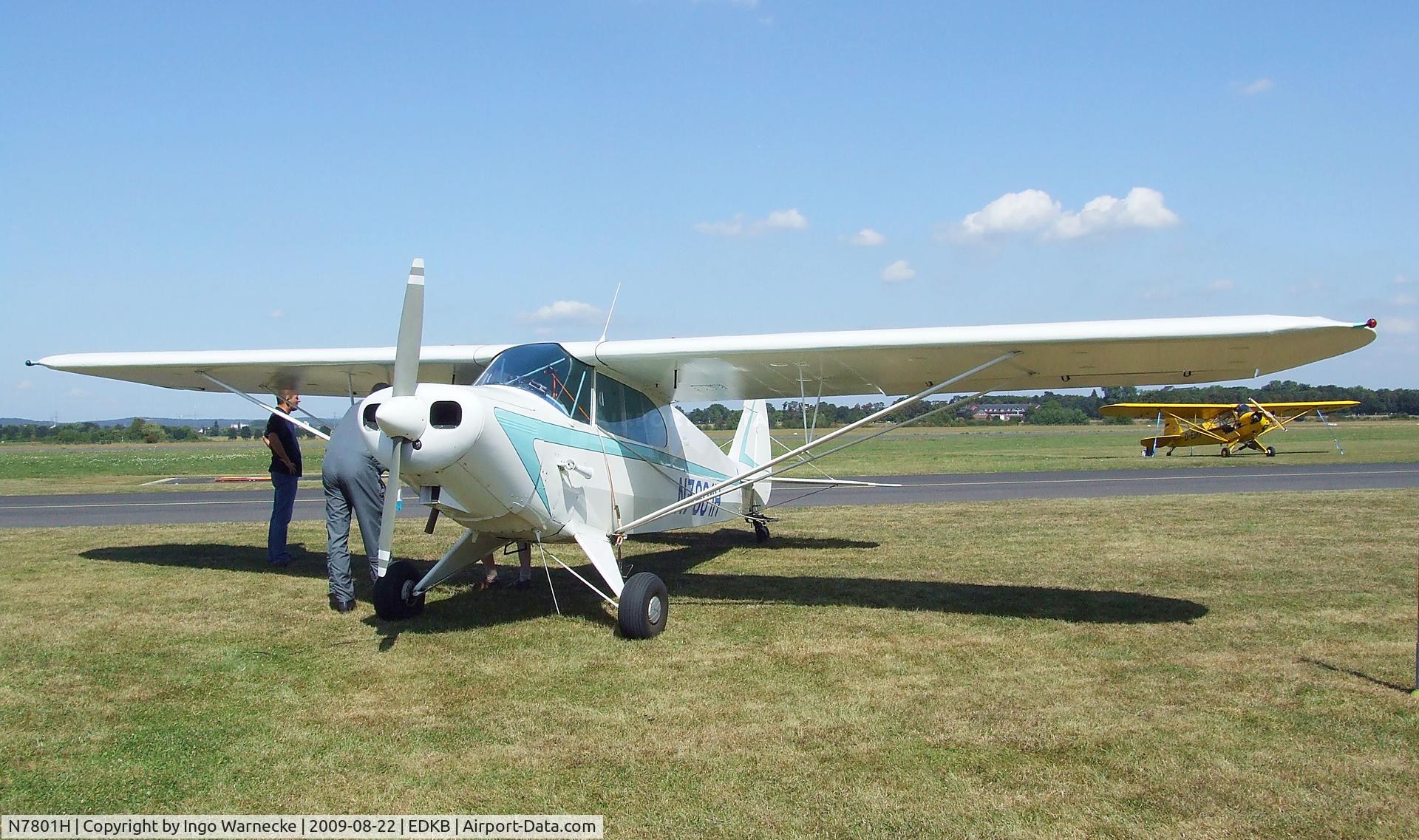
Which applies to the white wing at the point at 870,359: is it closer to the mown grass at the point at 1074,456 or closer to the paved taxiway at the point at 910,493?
the paved taxiway at the point at 910,493

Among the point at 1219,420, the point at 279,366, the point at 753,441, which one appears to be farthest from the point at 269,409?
the point at 1219,420

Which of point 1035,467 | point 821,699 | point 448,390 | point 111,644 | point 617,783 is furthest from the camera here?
point 1035,467

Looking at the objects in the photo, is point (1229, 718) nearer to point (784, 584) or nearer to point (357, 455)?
point (784, 584)

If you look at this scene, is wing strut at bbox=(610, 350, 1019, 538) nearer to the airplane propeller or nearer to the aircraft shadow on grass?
the aircraft shadow on grass

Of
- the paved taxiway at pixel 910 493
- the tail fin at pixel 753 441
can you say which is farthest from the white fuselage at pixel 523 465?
the paved taxiway at pixel 910 493

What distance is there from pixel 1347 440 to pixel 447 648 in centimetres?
5452

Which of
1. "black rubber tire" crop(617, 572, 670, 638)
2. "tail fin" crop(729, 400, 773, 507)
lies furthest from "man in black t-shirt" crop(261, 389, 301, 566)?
"tail fin" crop(729, 400, 773, 507)

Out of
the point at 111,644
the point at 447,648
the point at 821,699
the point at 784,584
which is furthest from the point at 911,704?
the point at 111,644

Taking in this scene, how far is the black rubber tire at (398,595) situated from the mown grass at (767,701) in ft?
0.54

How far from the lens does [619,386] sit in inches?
332

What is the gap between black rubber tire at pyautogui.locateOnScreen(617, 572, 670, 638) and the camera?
21.1 ft

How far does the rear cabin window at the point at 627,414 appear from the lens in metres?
8.07

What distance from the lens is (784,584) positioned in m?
8.74

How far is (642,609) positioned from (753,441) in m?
6.84
